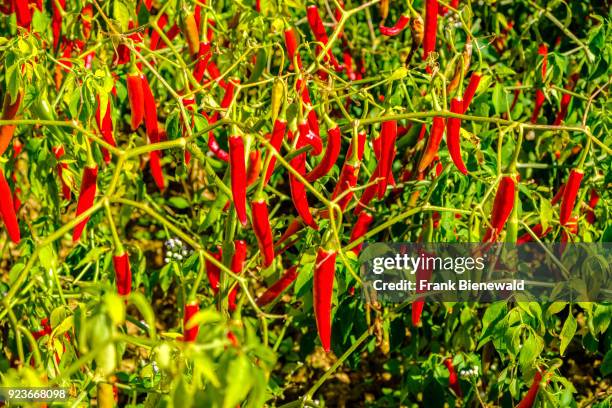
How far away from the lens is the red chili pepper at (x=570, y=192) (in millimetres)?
2262

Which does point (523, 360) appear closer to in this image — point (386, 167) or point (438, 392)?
point (386, 167)

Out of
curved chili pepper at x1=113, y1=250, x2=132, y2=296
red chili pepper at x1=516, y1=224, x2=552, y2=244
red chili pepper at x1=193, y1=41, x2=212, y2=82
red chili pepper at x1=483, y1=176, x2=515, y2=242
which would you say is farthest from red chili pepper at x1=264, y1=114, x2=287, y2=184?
red chili pepper at x1=516, y1=224, x2=552, y2=244

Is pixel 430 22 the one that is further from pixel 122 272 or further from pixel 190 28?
pixel 122 272

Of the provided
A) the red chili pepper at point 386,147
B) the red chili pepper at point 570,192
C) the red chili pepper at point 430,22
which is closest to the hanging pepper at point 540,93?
the red chili pepper at point 430,22

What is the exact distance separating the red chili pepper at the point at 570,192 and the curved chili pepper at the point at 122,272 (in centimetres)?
109

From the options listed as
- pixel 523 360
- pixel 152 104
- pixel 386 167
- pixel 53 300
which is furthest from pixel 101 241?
pixel 523 360

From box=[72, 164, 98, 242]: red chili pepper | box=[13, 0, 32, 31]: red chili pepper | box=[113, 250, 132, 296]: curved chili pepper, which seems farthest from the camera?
box=[13, 0, 32, 31]: red chili pepper

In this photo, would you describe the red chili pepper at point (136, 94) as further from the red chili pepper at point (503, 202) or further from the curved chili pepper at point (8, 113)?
the red chili pepper at point (503, 202)

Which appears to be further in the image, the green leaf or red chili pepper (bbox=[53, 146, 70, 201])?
red chili pepper (bbox=[53, 146, 70, 201])

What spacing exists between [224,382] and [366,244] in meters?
1.51

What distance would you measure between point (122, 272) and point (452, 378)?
147 centimetres

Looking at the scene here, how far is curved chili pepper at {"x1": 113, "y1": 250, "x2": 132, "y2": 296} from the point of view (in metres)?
1.99

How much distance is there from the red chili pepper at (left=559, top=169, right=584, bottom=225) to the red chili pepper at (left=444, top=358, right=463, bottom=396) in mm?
892

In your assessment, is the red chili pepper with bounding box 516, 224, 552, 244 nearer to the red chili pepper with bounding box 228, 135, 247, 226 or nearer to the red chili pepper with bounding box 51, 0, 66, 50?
the red chili pepper with bounding box 228, 135, 247, 226
